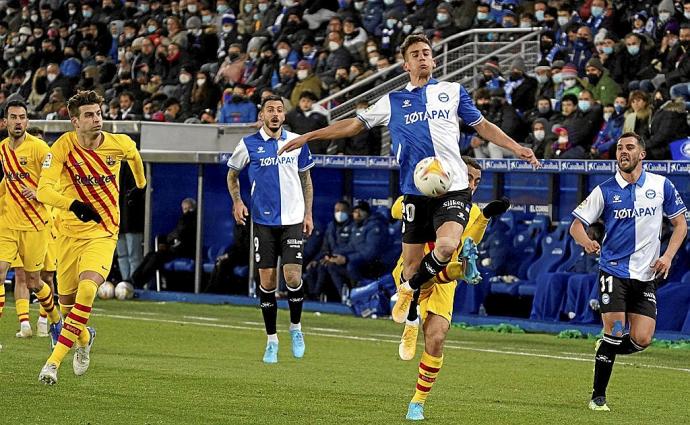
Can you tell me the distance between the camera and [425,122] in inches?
386

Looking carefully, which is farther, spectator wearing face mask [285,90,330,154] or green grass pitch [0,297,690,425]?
spectator wearing face mask [285,90,330,154]

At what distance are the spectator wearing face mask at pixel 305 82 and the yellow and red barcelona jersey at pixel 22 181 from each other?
1022 cm

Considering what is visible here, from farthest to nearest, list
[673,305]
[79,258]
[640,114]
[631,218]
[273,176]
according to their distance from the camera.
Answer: [640,114] < [673,305] < [273,176] < [79,258] < [631,218]

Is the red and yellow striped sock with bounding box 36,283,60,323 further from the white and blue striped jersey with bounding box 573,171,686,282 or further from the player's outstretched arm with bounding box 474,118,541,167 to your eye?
the player's outstretched arm with bounding box 474,118,541,167

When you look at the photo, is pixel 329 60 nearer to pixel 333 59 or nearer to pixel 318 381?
pixel 333 59

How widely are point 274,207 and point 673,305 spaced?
6.08 metres

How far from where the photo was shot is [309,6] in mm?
28641

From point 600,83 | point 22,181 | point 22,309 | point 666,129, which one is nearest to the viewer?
point 22,181

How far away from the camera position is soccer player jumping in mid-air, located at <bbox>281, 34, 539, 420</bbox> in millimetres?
9656

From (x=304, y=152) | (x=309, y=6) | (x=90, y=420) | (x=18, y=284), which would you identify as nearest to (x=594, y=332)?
(x=304, y=152)

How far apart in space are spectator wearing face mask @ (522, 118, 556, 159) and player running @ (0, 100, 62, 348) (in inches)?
303

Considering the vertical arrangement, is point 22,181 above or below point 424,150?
below


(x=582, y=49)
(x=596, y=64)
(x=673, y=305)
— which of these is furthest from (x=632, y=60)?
(x=673, y=305)

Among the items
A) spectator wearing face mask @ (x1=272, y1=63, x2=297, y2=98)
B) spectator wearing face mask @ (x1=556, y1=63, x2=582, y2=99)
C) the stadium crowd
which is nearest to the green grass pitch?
the stadium crowd
